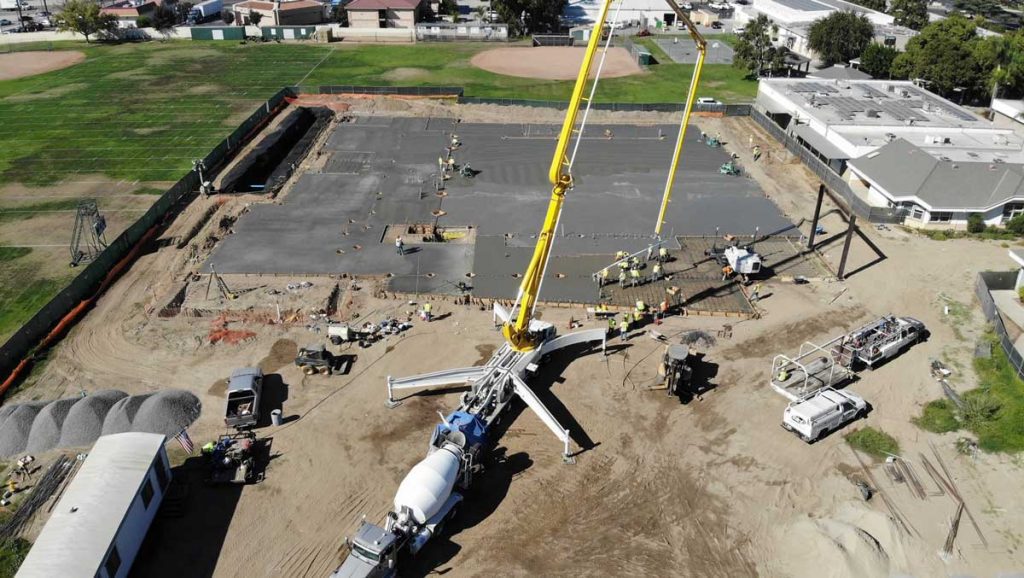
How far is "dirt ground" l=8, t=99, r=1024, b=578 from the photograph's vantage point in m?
27.9

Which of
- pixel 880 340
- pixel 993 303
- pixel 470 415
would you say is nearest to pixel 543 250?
pixel 470 415

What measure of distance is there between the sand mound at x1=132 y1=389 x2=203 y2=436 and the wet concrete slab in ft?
47.9

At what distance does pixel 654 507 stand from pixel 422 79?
261ft

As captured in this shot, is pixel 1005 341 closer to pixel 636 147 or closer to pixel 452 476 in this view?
pixel 452 476

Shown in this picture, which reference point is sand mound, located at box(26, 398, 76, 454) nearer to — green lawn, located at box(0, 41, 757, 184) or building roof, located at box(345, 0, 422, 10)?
green lawn, located at box(0, 41, 757, 184)

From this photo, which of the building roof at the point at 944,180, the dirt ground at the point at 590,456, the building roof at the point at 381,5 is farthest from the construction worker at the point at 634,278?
the building roof at the point at 381,5

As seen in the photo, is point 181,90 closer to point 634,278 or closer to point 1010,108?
point 634,278

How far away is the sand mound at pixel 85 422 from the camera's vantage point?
107ft

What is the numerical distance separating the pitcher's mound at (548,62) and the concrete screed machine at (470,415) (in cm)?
6897

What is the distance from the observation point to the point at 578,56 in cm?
11162

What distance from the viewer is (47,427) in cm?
3291

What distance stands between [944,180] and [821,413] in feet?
108

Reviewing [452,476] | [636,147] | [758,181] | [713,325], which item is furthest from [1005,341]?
[636,147]

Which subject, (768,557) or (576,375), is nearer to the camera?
(768,557)
